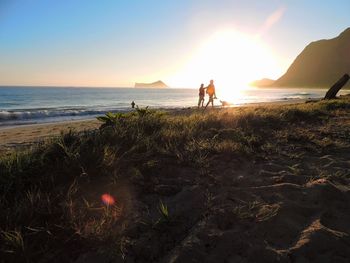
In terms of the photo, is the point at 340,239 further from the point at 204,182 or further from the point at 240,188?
the point at 204,182

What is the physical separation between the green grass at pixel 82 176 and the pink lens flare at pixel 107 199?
9 cm

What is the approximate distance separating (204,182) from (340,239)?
168cm

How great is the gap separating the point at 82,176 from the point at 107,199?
58cm

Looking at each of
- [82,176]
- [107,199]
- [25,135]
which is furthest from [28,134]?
[107,199]

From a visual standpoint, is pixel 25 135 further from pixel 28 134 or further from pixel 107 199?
pixel 107 199

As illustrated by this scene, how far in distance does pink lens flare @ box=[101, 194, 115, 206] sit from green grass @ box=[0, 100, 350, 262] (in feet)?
0.30

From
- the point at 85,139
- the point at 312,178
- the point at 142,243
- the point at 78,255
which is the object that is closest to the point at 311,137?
the point at 312,178

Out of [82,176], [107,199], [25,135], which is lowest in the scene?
[25,135]

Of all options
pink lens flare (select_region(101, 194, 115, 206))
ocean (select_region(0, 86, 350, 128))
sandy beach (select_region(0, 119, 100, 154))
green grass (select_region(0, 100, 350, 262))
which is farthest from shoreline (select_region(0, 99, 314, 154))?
ocean (select_region(0, 86, 350, 128))

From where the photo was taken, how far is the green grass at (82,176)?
280 centimetres

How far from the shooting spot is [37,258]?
2.64 m

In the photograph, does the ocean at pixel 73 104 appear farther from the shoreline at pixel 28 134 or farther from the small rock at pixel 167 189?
the small rock at pixel 167 189

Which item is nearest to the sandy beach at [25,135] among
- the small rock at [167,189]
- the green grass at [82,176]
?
the green grass at [82,176]

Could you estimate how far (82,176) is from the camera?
3.92 meters
